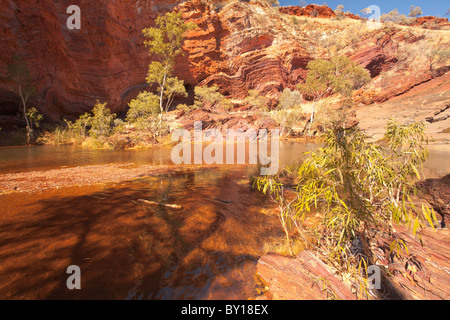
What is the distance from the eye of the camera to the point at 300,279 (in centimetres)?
210

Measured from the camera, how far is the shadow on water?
1890 millimetres

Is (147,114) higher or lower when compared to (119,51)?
lower

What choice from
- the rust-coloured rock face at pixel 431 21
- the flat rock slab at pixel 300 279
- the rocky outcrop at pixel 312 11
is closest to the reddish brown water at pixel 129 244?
the flat rock slab at pixel 300 279

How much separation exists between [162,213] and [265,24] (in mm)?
48099

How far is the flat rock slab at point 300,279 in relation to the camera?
1.90 metres

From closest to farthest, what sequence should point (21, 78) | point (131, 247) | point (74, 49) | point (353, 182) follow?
point (353, 182)
point (131, 247)
point (21, 78)
point (74, 49)

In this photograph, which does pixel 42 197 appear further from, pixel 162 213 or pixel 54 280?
pixel 54 280

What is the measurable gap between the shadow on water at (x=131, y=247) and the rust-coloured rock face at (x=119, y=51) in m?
27.8

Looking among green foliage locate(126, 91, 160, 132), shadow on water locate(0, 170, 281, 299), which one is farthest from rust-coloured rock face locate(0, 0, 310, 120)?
shadow on water locate(0, 170, 281, 299)

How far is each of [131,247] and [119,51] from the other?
32347 millimetres

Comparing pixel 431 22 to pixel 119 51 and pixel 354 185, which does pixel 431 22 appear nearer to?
pixel 119 51

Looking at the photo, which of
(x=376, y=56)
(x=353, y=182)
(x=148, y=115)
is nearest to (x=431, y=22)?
(x=376, y=56)

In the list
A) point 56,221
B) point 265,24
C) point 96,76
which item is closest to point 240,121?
point 96,76

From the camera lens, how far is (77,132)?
21359 mm
